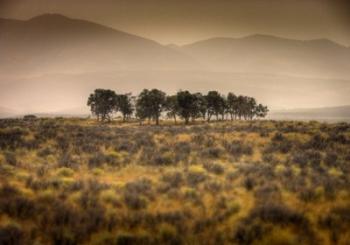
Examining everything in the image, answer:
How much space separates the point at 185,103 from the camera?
81.1 meters

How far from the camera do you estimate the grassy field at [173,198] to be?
978cm

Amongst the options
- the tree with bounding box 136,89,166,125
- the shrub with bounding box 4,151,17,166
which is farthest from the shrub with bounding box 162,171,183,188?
the tree with bounding box 136,89,166,125

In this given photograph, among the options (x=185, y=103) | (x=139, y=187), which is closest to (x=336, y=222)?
(x=139, y=187)

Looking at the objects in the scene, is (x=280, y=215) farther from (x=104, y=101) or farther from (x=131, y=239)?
(x=104, y=101)

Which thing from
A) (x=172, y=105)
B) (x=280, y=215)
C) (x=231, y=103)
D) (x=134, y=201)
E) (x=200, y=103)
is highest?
(x=231, y=103)

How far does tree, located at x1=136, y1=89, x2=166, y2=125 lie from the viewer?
8250 cm

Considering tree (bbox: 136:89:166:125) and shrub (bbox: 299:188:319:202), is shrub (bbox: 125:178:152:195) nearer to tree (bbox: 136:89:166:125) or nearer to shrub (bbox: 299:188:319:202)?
shrub (bbox: 299:188:319:202)

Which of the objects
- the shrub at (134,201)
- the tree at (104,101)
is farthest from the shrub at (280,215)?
the tree at (104,101)

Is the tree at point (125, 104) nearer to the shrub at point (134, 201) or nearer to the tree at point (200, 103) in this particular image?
the tree at point (200, 103)

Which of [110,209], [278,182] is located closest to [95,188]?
[110,209]

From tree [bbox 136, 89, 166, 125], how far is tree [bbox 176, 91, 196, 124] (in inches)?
209

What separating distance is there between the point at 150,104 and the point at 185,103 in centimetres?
993

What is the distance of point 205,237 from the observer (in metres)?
9.68

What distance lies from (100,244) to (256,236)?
5.10m
